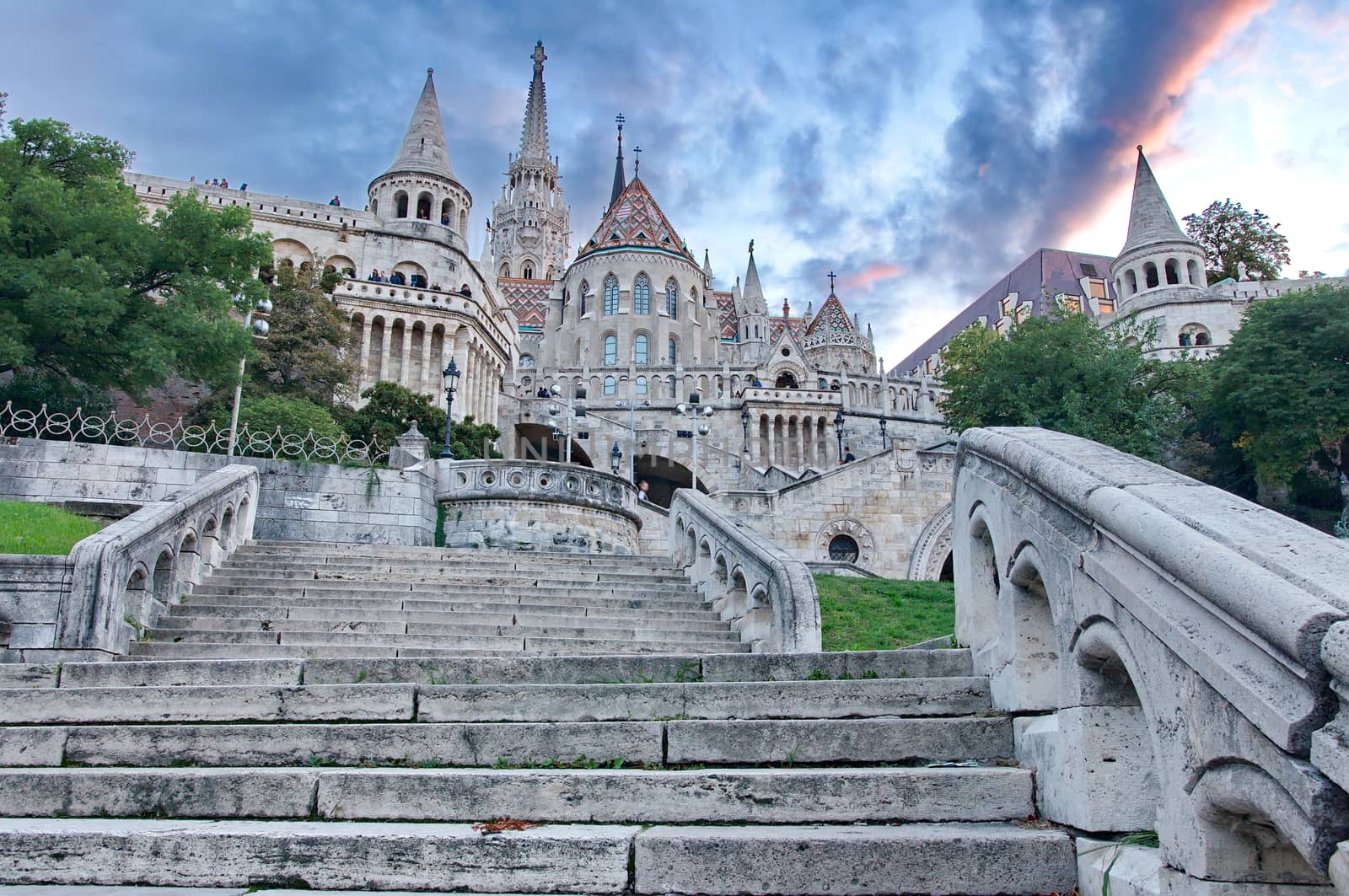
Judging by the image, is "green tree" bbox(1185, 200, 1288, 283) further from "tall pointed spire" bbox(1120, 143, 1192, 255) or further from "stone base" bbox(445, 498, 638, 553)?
"stone base" bbox(445, 498, 638, 553)

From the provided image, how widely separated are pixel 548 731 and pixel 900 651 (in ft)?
6.60

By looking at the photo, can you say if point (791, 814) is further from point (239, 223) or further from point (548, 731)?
point (239, 223)

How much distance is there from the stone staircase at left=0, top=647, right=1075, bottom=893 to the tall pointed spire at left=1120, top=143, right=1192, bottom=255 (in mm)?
63389

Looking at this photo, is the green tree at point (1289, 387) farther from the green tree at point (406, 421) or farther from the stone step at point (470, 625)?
the stone step at point (470, 625)

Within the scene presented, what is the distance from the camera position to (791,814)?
3734 millimetres

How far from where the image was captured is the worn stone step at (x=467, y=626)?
897 cm

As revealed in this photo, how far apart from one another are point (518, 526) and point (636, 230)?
47103 mm

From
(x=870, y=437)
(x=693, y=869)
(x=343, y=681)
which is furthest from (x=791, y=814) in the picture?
(x=870, y=437)

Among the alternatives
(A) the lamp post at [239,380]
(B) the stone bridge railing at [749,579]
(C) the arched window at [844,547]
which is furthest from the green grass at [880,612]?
(A) the lamp post at [239,380]

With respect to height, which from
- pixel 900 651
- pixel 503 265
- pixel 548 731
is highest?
pixel 503 265

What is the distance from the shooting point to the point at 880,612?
14.5m

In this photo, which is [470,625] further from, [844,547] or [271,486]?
[844,547]

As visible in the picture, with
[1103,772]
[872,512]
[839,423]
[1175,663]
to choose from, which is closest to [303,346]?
[872,512]

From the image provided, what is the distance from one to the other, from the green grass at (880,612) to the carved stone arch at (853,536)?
8.83 meters
